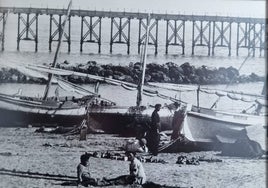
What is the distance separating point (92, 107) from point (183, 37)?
600mm

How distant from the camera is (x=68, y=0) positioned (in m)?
2.38

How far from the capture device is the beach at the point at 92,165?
2258 millimetres

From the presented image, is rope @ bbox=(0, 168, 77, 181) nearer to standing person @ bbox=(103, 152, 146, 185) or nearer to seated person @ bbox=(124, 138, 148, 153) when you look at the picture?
standing person @ bbox=(103, 152, 146, 185)

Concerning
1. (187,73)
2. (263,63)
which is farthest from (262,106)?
(187,73)

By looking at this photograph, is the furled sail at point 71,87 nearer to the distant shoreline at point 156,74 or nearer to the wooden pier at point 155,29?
the distant shoreline at point 156,74

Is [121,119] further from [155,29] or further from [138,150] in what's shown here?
[155,29]

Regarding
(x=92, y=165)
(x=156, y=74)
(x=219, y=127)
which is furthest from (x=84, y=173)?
(x=219, y=127)

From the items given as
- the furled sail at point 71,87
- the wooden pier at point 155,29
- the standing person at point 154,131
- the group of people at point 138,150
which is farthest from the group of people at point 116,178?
the wooden pier at point 155,29

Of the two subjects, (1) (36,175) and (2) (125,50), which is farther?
(2) (125,50)

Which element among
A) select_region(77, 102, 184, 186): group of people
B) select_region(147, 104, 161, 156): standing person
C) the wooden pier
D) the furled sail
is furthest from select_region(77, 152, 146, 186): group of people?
the wooden pier

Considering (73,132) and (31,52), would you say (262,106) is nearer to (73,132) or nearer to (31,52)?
(73,132)

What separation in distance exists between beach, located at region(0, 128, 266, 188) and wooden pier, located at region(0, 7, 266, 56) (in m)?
0.46

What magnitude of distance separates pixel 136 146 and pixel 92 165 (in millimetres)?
237

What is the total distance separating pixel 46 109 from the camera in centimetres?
233
